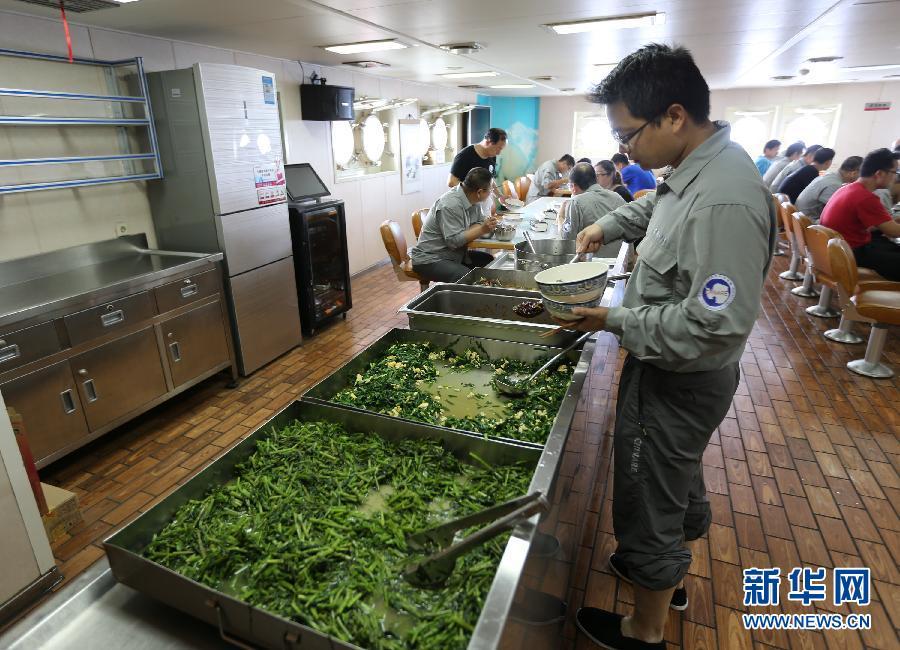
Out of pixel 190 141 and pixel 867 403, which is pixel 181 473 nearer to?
pixel 190 141

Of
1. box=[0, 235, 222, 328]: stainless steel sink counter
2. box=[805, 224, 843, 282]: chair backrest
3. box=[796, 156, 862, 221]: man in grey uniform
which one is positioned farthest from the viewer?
box=[796, 156, 862, 221]: man in grey uniform

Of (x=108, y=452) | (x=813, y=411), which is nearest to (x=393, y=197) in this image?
(x=108, y=452)

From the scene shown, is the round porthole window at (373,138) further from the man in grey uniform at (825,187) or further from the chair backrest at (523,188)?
the man in grey uniform at (825,187)

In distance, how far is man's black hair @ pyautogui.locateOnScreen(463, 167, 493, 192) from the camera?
377cm

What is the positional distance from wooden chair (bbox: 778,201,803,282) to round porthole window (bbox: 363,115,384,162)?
5.08 meters

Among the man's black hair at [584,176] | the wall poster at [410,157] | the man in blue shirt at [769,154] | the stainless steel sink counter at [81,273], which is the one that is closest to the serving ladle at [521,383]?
the stainless steel sink counter at [81,273]

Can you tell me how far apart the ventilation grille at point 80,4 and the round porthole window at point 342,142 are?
11.2ft

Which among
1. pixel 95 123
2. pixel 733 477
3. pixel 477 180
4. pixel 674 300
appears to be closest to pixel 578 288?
pixel 674 300

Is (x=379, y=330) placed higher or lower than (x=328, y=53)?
lower

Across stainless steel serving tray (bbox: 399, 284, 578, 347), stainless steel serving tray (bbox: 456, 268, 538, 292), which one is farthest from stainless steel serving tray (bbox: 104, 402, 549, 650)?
stainless steel serving tray (bbox: 456, 268, 538, 292)

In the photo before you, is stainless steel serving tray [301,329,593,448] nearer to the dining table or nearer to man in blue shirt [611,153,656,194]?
the dining table

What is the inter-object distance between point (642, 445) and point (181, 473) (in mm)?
2536

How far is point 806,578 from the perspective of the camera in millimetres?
Result: 2148

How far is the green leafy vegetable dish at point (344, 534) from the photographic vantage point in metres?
1.00
